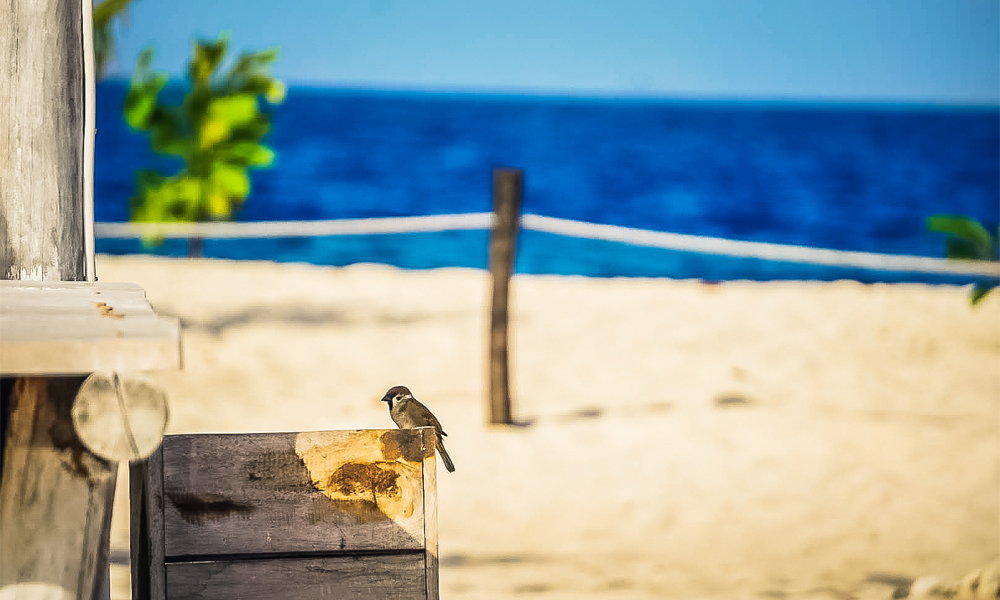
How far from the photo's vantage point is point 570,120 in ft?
232

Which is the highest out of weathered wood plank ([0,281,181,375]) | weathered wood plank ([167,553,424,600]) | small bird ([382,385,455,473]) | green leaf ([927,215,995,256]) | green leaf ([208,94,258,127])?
green leaf ([208,94,258,127])

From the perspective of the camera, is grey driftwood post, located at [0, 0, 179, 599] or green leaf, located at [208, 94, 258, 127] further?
Result: green leaf, located at [208, 94, 258, 127]

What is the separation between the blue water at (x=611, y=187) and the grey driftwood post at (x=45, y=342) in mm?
14293

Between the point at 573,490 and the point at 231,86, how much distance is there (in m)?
8.91

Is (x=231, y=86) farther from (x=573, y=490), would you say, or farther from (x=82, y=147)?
(x=82, y=147)

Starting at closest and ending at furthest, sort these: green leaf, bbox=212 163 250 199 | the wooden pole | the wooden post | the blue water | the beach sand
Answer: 1. the wooden pole
2. the beach sand
3. the wooden post
4. green leaf, bbox=212 163 250 199
5. the blue water

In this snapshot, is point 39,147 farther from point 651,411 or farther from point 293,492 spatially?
point 651,411

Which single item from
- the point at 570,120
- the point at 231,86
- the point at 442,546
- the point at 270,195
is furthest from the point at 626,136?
the point at 442,546

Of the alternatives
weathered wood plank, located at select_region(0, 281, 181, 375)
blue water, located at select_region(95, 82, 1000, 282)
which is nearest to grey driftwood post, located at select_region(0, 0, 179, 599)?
weathered wood plank, located at select_region(0, 281, 181, 375)

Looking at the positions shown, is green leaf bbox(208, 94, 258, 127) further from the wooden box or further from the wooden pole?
the wooden box

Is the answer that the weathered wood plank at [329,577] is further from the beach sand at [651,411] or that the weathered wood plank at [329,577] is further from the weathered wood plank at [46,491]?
the beach sand at [651,411]

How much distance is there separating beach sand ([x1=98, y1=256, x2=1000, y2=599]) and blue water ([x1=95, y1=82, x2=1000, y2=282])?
316 inches

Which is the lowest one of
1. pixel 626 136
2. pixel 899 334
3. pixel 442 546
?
pixel 442 546

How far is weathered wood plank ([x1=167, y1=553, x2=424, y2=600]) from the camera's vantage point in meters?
1.38
